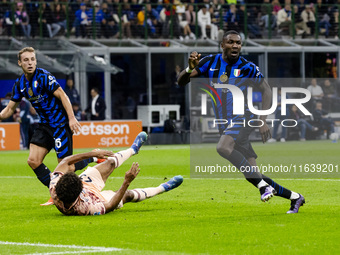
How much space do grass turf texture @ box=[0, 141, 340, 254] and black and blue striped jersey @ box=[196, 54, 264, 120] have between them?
4.46ft

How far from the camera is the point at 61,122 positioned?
11977 millimetres

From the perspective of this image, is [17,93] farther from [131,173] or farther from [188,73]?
[131,173]

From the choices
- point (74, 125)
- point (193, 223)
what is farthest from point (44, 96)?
point (193, 223)

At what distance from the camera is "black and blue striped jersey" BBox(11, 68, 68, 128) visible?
11789mm

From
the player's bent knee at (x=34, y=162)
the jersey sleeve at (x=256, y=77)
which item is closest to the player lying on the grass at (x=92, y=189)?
the player's bent knee at (x=34, y=162)

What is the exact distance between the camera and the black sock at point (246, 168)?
10.2 m

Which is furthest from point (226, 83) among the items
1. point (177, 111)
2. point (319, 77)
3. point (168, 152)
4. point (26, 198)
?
point (319, 77)

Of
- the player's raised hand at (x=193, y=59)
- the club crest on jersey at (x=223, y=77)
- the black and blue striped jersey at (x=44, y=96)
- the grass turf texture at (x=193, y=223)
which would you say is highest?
the player's raised hand at (x=193, y=59)

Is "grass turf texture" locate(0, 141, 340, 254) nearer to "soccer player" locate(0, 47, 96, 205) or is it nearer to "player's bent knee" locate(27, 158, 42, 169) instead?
"player's bent knee" locate(27, 158, 42, 169)

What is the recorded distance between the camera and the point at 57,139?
11906mm

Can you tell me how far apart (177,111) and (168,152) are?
795cm

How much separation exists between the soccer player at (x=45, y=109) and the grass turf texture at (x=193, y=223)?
0.81 meters

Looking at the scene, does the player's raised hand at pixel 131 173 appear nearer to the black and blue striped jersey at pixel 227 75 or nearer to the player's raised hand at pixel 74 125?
the black and blue striped jersey at pixel 227 75

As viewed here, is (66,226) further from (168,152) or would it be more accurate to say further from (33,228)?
(168,152)
